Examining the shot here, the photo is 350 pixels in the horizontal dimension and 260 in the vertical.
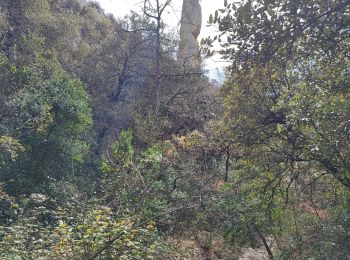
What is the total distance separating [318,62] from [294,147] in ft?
6.05

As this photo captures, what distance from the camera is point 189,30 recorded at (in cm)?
2175

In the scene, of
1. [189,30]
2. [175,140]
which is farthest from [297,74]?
[189,30]

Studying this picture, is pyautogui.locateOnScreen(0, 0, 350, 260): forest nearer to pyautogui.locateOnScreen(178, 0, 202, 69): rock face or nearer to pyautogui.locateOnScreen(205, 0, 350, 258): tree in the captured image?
pyautogui.locateOnScreen(205, 0, 350, 258): tree

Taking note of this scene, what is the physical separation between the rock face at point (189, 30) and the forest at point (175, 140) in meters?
1.04

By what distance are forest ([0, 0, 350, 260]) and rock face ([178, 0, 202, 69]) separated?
41.1 inches

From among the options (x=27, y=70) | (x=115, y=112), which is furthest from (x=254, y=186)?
(x=115, y=112)

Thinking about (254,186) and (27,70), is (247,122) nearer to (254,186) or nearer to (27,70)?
(254,186)

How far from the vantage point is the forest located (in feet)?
14.6

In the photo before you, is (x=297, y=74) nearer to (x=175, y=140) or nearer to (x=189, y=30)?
(x=175, y=140)

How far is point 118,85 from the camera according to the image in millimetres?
16906

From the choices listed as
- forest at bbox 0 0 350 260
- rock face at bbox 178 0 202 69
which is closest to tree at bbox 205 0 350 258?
forest at bbox 0 0 350 260

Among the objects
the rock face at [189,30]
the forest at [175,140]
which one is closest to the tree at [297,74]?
the forest at [175,140]

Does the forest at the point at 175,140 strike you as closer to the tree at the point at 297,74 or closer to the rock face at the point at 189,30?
the tree at the point at 297,74

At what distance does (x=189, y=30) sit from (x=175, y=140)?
10091 millimetres
